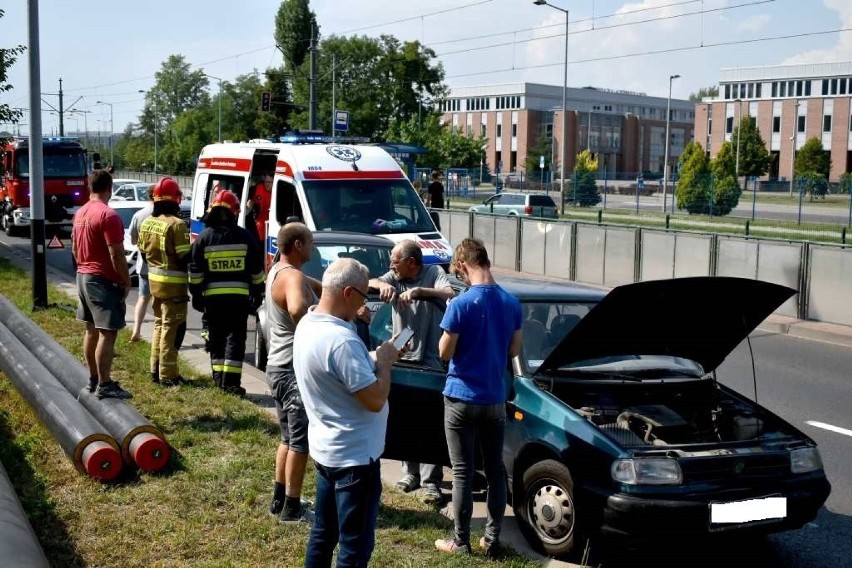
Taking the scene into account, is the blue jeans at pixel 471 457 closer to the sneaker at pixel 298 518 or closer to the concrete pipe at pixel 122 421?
the sneaker at pixel 298 518

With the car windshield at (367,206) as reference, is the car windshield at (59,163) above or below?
above

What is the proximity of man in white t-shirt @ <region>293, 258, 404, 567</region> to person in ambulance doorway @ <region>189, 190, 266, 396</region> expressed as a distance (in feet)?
14.6

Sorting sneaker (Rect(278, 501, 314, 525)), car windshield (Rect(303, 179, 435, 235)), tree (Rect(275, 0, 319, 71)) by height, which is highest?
tree (Rect(275, 0, 319, 71))

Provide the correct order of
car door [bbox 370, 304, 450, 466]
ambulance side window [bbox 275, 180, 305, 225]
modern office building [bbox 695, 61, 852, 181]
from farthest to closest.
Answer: modern office building [bbox 695, 61, 852, 181], ambulance side window [bbox 275, 180, 305, 225], car door [bbox 370, 304, 450, 466]

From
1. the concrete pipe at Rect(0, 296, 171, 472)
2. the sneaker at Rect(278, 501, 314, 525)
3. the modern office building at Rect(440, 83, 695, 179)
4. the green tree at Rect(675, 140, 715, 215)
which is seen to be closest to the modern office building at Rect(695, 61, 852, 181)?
the modern office building at Rect(440, 83, 695, 179)

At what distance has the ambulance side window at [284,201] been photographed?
13.9 m

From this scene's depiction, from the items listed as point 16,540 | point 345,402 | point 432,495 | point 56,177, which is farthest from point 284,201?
point 56,177

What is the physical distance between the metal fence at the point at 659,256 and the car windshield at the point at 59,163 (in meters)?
12.4

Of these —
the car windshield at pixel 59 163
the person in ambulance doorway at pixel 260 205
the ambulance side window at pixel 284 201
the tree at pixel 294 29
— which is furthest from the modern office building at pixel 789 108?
the ambulance side window at pixel 284 201

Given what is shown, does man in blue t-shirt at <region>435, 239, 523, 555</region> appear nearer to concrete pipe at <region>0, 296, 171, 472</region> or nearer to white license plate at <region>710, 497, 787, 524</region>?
white license plate at <region>710, 497, 787, 524</region>

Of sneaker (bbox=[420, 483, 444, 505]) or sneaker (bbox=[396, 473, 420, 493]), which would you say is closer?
sneaker (bbox=[420, 483, 444, 505])

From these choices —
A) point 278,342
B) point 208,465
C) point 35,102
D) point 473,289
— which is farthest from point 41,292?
point 473,289

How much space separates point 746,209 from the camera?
1538 inches

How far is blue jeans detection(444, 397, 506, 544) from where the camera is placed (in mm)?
5469
